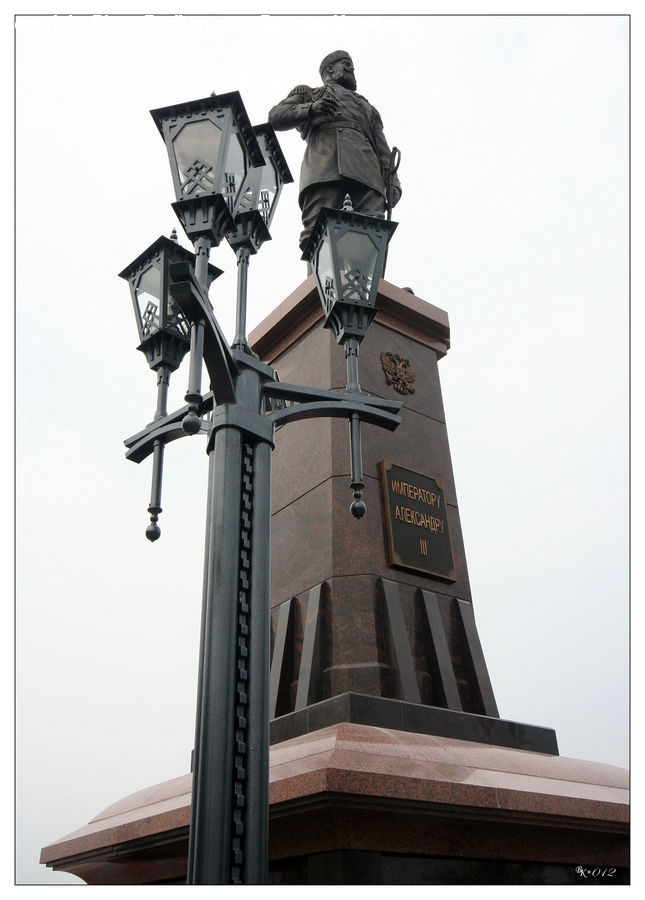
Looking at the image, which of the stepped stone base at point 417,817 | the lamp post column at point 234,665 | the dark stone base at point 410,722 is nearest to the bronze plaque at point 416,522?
the dark stone base at point 410,722

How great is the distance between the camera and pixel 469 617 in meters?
7.20

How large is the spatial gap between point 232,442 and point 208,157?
143 cm

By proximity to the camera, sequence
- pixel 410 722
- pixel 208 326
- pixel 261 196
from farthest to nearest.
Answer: pixel 410 722 < pixel 261 196 < pixel 208 326

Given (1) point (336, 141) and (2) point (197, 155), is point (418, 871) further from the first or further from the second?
(1) point (336, 141)

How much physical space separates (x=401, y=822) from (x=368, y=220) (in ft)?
11.5

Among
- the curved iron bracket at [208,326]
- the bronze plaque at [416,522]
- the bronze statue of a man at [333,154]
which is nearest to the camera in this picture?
the curved iron bracket at [208,326]

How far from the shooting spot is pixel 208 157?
13.4 ft

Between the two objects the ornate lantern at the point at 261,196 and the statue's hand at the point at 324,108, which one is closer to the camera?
the ornate lantern at the point at 261,196

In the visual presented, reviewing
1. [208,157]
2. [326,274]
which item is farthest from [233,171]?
[326,274]

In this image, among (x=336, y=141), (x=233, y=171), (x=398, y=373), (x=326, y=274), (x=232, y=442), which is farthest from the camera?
(x=336, y=141)

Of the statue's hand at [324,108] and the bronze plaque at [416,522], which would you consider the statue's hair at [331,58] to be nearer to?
the statue's hand at [324,108]

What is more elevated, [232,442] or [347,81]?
[347,81]

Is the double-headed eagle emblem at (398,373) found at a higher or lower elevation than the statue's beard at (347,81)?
lower

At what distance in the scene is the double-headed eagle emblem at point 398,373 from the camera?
813 centimetres
